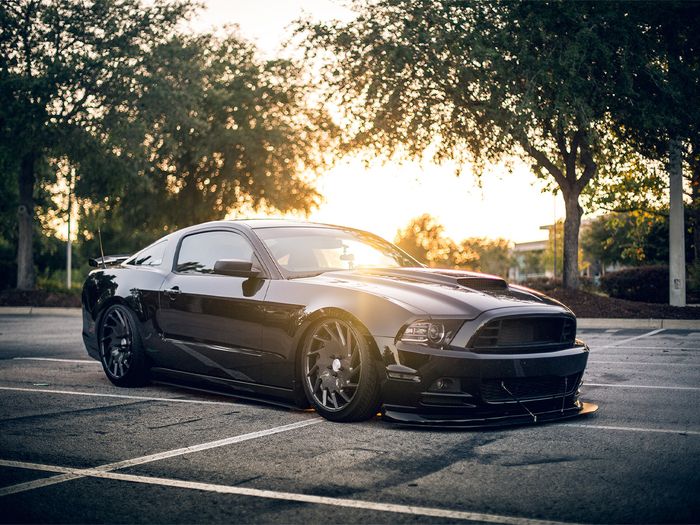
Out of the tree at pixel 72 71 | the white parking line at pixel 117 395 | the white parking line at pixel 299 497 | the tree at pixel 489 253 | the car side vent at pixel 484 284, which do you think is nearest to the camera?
the white parking line at pixel 299 497

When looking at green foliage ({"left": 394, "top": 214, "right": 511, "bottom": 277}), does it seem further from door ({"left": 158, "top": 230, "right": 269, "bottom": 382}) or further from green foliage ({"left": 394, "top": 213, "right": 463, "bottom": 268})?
door ({"left": 158, "top": 230, "right": 269, "bottom": 382})

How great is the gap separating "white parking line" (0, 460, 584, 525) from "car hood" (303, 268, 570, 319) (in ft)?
6.17

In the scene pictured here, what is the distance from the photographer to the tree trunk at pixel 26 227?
27.0 m

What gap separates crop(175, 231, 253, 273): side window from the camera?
6.93 meters

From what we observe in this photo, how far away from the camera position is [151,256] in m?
7.90

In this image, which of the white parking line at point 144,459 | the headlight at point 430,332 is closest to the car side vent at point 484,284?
the headlight at point 430,332

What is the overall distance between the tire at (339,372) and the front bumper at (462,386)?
12 centimetres

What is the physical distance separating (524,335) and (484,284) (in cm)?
59

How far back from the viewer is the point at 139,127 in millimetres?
25938

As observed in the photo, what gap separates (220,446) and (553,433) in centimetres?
212

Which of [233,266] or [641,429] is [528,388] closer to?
[641,429]

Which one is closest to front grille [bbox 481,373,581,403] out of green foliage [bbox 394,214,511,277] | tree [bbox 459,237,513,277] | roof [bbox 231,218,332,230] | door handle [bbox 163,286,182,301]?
roof [bbox 231,218,332,230]

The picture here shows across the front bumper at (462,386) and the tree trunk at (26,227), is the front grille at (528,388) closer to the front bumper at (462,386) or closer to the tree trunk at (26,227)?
the front bumper at (462,386)

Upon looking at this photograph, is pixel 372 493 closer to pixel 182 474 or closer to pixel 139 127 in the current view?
pixel 182 474
